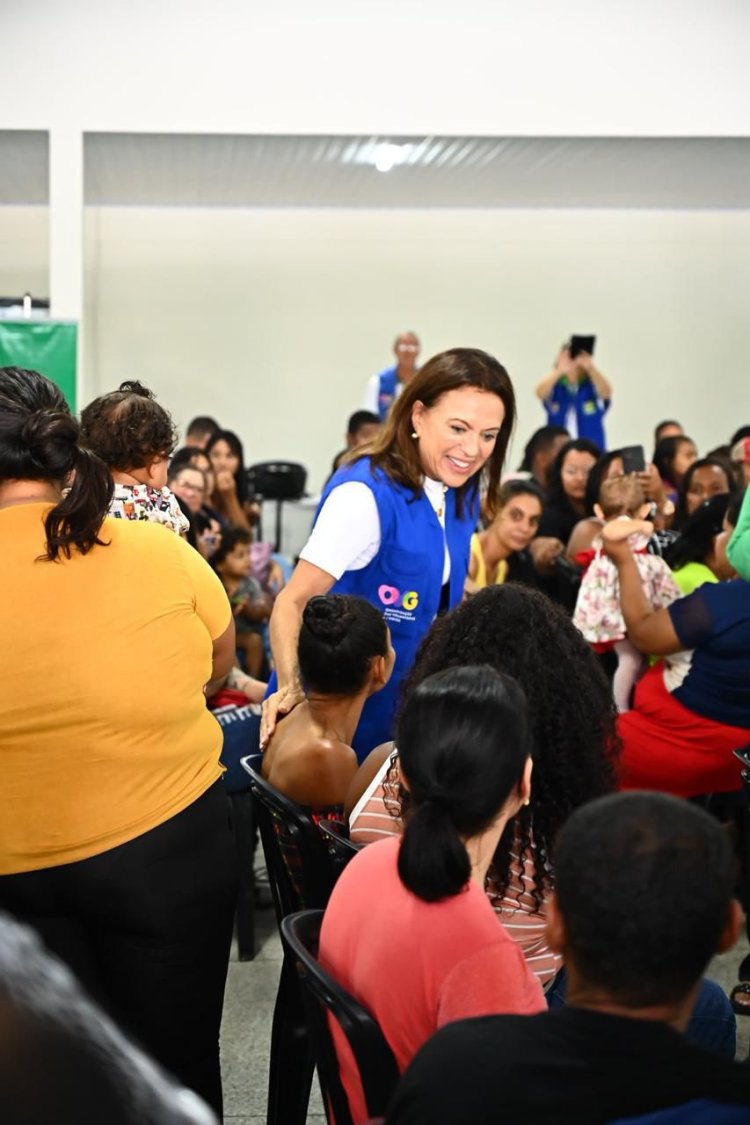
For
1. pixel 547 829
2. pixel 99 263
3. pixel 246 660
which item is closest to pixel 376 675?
pixel 547 829

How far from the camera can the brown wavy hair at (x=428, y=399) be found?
2705mm

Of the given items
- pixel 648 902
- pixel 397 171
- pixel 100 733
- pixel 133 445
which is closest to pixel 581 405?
A: pixel 397 171

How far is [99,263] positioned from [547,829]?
9.06 meters

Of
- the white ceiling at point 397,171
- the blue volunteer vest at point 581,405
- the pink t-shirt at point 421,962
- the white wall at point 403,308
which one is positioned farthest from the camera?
the white wall at point 403,308

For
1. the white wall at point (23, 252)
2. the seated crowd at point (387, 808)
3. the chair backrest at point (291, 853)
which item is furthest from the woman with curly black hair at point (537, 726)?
the white wall at point (23, 252)

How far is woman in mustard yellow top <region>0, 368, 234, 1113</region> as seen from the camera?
1.77 meters

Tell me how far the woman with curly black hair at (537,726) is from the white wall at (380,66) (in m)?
5.23

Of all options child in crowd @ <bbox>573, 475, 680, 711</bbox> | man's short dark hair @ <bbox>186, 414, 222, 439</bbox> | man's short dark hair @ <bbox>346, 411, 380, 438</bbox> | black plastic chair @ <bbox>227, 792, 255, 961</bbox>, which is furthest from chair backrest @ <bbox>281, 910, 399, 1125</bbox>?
man's short dark hair @ <bbox>346, 411, 380, 438</bbox>

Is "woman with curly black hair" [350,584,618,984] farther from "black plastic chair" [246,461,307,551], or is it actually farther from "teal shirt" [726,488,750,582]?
"black plastic chair" [246,461,307,551]

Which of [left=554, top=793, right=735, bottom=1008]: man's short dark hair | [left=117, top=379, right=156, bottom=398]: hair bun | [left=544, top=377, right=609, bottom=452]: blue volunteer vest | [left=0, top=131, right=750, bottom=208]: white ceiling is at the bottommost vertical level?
[left=554, top=793, right=735, bottom=1008]: man's short dark hair

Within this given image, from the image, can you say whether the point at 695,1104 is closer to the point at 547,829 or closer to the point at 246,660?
the point at 547,829

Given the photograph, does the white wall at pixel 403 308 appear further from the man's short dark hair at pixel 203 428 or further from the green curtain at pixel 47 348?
the green curtain at pixel 47 348

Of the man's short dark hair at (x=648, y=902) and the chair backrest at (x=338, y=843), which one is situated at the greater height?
the man's short dark hair at (x=648, y=902)

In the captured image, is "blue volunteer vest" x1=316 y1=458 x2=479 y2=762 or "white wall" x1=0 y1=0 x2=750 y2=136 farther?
"white wall" x1=0 y1=0 x2=750 y2=136
